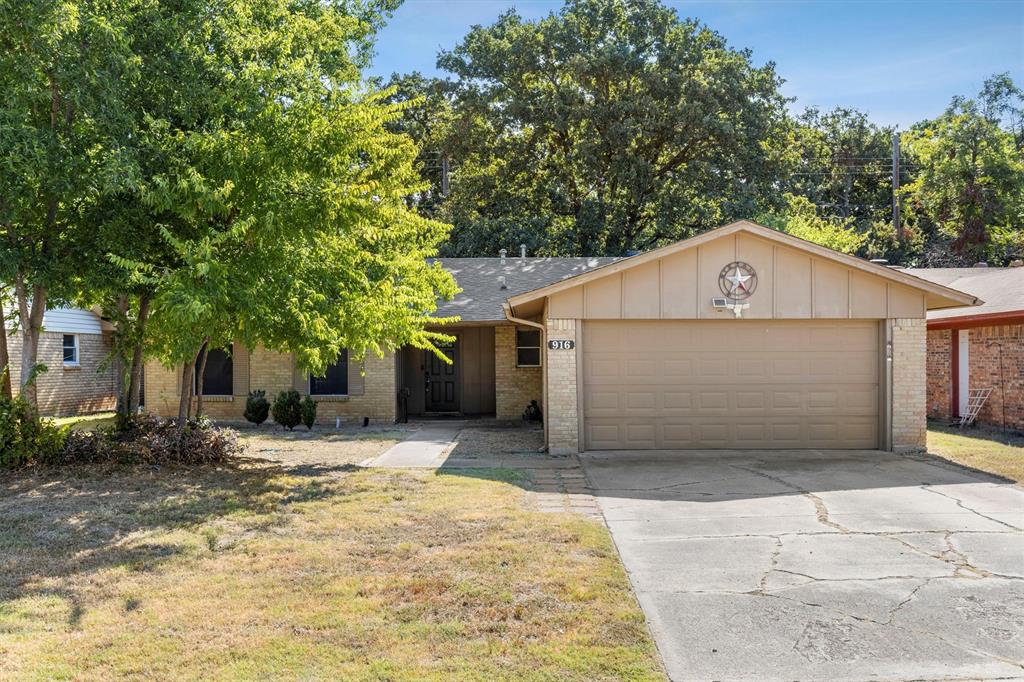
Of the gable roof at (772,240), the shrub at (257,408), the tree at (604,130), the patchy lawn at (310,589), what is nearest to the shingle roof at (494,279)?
the shrub at (257,408)

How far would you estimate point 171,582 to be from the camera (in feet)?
18.2

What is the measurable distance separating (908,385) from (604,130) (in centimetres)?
1655

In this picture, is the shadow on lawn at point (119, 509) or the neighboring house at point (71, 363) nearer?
the shadow on lawn at point (119, 509)

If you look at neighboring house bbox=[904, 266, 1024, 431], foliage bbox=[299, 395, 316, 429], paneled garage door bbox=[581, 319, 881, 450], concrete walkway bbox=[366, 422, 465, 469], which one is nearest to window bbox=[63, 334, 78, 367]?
foliage bbox=[299, 395, 316, 429]

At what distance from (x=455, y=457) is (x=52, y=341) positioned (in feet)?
43.1

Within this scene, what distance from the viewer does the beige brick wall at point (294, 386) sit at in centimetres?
1767

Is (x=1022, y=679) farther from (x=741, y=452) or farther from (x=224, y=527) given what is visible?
(x=741, y=452)

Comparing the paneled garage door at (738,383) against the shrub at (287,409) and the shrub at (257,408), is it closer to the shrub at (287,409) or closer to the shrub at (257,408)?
the shrub at (287,409)

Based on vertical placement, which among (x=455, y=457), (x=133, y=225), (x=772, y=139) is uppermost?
(x=772, y=139)

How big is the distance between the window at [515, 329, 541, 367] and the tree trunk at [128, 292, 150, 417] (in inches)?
337

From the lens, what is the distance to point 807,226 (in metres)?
30.5

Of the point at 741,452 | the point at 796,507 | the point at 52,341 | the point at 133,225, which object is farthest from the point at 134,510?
the point at 52,341

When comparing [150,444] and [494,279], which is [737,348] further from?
[150,444]

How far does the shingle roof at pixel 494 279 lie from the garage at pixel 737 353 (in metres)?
5.33
